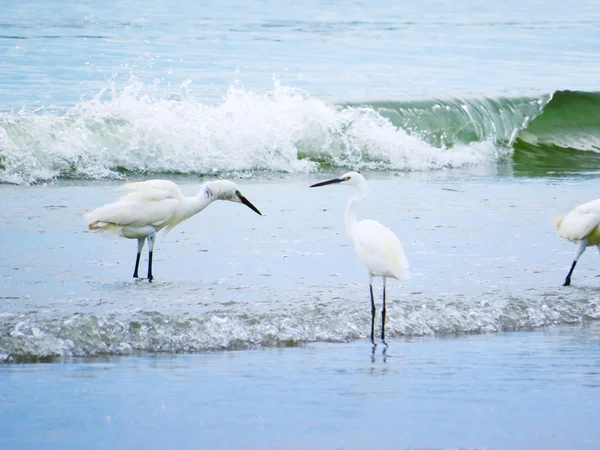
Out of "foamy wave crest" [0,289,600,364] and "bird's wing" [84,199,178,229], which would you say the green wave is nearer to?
"bird's wing" [84,199,178,229]

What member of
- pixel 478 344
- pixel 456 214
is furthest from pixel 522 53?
pixel 478 344

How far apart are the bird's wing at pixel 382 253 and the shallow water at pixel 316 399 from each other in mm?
702

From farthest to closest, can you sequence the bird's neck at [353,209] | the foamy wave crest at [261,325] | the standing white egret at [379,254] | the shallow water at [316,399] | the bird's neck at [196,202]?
the bird's neck at [196,202] < the bird's neck at [353,209] < the standing white egret at [379,254] < the foamy wave crest at [261,325] < the shallow water at [316,399]

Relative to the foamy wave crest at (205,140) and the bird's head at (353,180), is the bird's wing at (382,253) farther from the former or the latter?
the foamy wave crest at (205,140)

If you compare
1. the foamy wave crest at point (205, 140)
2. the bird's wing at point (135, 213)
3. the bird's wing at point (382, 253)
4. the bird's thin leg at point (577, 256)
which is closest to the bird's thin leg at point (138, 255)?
the bird's wing at point (135, 213)

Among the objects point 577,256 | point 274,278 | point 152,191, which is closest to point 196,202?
point 152,191

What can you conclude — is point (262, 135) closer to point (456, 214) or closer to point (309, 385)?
point (456, 214)

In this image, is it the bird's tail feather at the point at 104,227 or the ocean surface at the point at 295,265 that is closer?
the ocean surface at the point at 295,265

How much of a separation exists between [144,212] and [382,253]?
2.30 m

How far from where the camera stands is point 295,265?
29.1 feet

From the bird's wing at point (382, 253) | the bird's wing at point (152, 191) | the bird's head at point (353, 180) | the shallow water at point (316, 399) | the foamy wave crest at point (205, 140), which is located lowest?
the shallow water at point (316, 399)

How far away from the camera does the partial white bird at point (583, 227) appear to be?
866cm

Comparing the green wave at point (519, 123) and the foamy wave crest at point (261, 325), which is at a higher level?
the green wave at point (519, 123)

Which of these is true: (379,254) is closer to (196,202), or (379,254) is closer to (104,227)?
(196,202)
